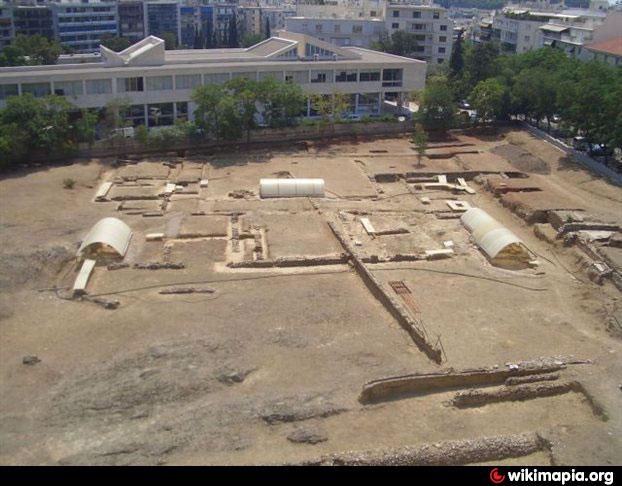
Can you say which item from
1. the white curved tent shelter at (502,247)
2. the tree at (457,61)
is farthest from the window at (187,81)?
the white curved tent shelter at (502,247)

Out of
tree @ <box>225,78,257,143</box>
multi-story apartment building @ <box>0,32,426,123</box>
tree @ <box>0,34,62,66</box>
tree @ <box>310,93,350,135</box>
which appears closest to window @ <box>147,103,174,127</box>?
multi-story apartment building @ <box>0,32,426,123</box>

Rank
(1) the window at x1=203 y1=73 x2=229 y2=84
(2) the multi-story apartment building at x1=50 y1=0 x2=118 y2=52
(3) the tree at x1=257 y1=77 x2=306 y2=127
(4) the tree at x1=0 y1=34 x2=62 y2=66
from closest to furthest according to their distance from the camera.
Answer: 1. (3) the tree at x1=257 y1=77 x2=306 y2=127
2. (1) the window at x1=203 y1=73 x2=229 y2=84
3. (4) the tree at x1=0 y1=34 x2=62 y2=66
4. (2) the multi-story apartment building at x1=50 y1=0 x2=118 y2=52

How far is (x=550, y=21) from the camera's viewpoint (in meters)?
90.9

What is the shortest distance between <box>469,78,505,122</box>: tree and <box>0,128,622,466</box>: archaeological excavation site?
43.1 ft

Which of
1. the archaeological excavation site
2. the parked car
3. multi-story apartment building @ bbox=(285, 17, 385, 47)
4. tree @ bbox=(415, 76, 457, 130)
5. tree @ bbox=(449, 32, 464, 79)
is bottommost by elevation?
the archaeological excavation site

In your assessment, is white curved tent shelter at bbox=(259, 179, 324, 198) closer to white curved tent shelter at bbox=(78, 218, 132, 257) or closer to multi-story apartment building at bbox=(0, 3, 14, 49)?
white curved tent shelter at bbox=(78, 218, 132, 257)

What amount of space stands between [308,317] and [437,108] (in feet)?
115

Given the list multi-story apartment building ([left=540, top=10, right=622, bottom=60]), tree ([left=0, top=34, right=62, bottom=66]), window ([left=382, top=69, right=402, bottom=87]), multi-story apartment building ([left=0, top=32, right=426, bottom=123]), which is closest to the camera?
multi-story apartment building ([left=0, top=32, right=426, bottom=123])

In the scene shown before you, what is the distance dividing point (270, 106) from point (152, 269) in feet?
86.6

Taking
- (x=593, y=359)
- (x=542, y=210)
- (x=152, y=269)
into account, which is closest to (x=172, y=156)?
(x=152, y=269)

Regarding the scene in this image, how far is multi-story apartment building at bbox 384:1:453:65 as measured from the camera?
89.6 m

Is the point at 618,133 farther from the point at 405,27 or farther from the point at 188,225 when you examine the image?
the point at 405,27

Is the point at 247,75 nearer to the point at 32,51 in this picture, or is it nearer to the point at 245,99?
the point at 245,99
